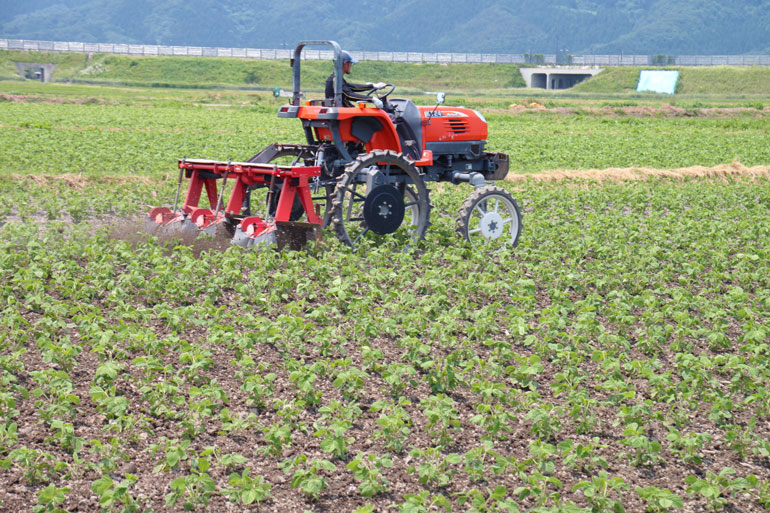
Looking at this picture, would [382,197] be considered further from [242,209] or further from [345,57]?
[242,209]

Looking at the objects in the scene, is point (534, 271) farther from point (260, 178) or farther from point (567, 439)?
point (567, 439)

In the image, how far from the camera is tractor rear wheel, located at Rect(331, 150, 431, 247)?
9361 mm

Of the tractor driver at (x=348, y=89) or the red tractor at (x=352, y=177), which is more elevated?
the tractor driver at (x=348, y=89)

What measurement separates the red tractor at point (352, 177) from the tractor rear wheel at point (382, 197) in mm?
12

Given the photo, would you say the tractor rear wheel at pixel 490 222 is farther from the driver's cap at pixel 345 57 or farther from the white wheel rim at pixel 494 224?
the driver's cap at pixel 345 57

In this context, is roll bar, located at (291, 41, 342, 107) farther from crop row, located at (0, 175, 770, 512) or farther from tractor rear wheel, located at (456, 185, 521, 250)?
tractor rear wheel, located at (456, 185, 521, 250)

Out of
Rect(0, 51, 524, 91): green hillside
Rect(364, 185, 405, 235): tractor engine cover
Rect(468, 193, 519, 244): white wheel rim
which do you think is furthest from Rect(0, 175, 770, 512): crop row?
Rect(0, 51, 524, 91): green hillside

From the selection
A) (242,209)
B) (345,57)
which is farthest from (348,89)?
(242,209)

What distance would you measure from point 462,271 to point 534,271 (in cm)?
88

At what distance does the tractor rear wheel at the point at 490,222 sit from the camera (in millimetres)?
10133

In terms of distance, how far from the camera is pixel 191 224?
9961 mm

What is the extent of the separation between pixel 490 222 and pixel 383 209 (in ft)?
5.32

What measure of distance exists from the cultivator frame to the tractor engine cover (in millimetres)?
611

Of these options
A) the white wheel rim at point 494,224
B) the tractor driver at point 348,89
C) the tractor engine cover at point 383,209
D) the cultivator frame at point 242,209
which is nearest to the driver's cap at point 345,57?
the tractor driver at point 348,89
